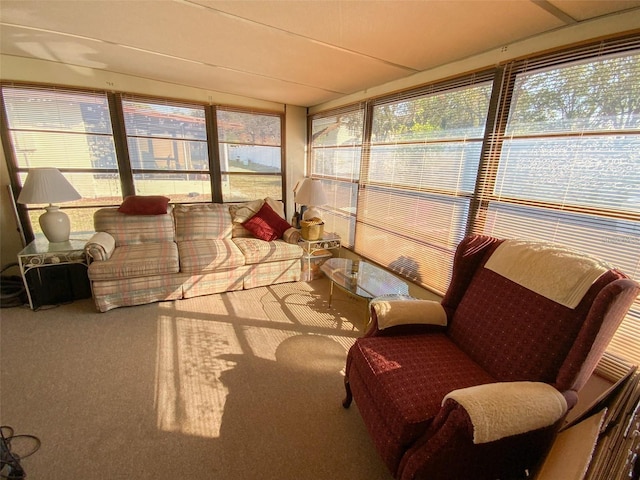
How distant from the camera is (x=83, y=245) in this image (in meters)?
2.83

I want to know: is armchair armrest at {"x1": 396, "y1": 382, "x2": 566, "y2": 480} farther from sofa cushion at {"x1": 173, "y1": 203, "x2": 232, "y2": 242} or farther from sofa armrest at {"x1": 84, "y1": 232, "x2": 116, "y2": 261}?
sofa cushion at {"x1": 173, "y1": 203, "x2": 232, "y2": 242}

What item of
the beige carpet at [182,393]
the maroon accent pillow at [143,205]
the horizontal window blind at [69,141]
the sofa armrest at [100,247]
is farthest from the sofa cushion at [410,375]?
the horizontal window blind at [69,141]

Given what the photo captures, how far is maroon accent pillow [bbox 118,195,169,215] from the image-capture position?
10.5ft

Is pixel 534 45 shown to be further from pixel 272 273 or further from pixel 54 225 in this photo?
pixel 54 225

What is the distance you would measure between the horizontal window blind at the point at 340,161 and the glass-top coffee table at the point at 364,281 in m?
0.84

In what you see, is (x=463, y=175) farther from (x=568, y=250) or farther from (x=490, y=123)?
(x=568, y=250)

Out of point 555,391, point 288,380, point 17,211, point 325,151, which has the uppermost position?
point 325,151

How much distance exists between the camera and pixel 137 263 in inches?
106

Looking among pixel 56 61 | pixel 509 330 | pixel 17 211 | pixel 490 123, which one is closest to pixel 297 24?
pixel 490 123

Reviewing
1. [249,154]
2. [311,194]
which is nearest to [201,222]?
[249,154]

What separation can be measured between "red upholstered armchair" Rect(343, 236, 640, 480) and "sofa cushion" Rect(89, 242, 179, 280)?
2.15 m

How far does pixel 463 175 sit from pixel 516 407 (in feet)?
5.65

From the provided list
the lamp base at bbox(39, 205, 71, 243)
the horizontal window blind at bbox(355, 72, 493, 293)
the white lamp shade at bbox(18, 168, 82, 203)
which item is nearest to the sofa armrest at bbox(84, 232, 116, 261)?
the lamp base at bbox(39, 205, 71, 243)

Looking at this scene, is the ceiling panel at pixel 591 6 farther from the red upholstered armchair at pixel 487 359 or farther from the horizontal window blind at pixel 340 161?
the horizontal window blind at pixel 340 161
